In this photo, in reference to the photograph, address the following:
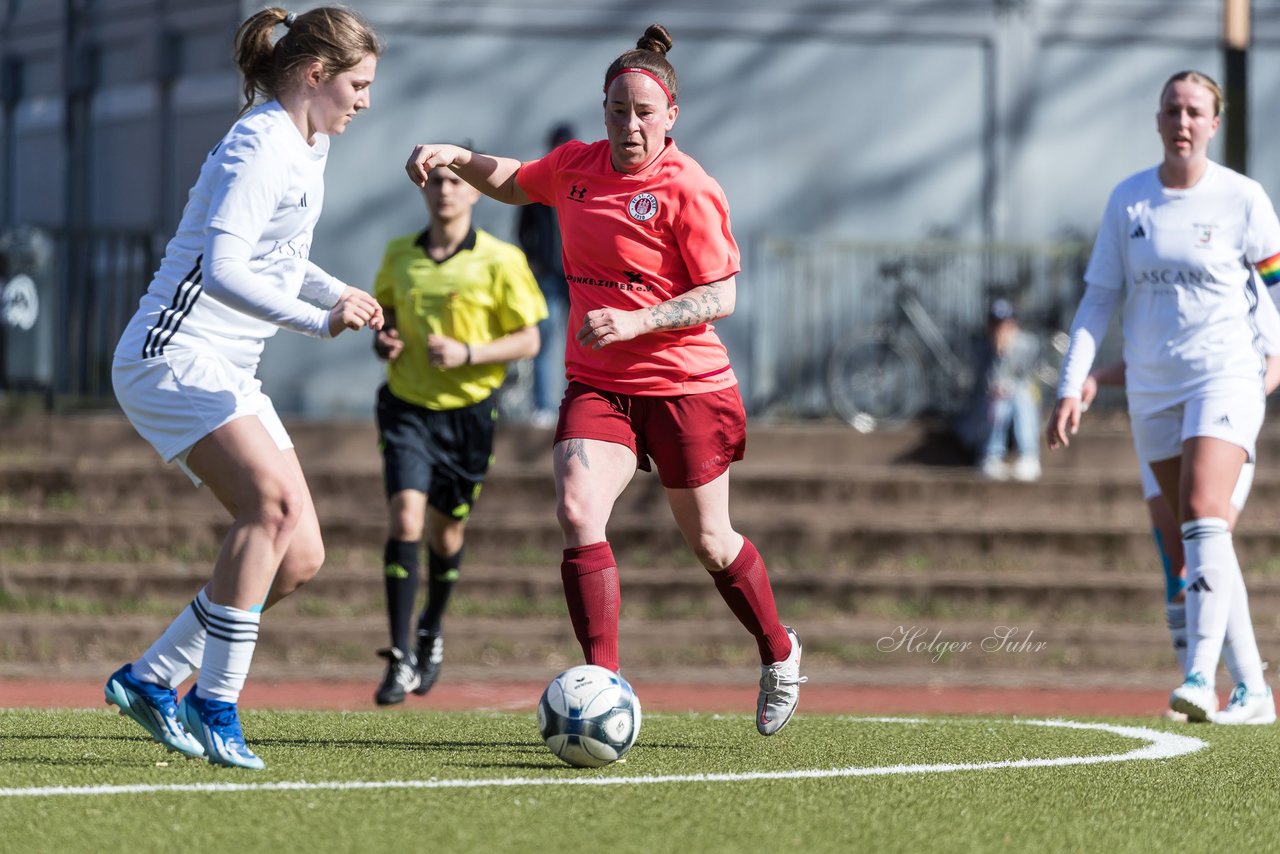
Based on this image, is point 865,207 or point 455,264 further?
point 865,207

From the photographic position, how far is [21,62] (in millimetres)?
18922

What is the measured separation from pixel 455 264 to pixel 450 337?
35 cm

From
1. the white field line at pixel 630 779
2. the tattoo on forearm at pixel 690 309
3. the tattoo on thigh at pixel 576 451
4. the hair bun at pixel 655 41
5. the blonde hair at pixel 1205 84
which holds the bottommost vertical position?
the white field line at pixel 630 779

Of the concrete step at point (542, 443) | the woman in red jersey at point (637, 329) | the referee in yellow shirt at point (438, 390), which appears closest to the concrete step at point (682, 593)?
the concrete step at point (542, 443)

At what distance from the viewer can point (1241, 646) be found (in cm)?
714

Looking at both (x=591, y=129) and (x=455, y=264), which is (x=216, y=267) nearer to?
(x=455, y=264)

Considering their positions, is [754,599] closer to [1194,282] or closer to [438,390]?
[1194,282]

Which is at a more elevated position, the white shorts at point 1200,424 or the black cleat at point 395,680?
the white shorts at point 1200,424

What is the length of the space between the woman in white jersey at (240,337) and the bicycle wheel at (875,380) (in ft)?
33.4

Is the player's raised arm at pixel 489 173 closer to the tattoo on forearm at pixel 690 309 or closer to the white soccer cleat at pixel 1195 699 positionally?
the tattoo on forearm at pixel 690 309

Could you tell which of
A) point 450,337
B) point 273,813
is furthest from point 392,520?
point 273,813

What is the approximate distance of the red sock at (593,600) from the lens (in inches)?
210

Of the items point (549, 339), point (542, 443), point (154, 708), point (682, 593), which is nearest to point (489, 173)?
point (154, 708)

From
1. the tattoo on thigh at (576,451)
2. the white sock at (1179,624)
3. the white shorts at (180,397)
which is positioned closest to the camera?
the white shorts at (180,397)
